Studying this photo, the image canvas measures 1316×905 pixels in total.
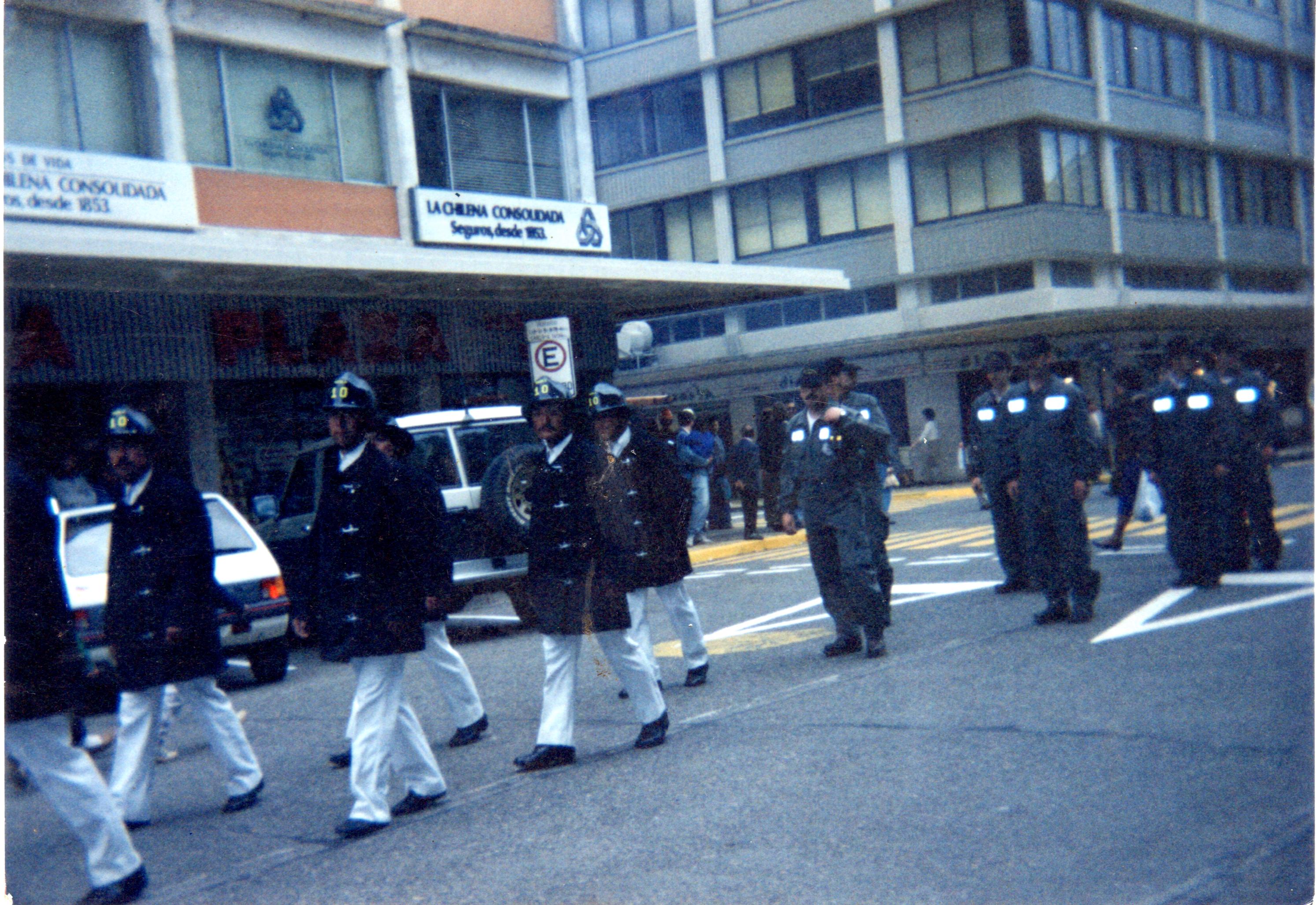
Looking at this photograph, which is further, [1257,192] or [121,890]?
[1257,192]

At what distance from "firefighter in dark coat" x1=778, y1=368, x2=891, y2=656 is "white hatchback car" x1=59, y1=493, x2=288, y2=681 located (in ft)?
11.2

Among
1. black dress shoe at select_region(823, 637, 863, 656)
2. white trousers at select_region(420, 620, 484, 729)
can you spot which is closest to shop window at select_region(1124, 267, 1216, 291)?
black dress shoe at select_region(823, 637, 863, 656)

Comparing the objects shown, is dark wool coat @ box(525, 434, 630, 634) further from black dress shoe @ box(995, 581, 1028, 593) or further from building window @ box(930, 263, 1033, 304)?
black dress shoe @ box(995, 581, 1028, 593)

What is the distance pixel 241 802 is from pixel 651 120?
13.5 ft

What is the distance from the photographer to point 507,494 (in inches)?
372

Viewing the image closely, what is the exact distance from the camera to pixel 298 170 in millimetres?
13898

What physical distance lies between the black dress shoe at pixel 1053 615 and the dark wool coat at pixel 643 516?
2.26 metres

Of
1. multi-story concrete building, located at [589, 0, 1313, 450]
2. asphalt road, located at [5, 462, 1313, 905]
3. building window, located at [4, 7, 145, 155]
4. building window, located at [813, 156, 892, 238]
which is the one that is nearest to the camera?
asphalt road, located at [5, 462, 1313, 905]

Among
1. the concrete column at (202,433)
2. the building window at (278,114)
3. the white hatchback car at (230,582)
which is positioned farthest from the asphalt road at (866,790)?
the building window at (278,114)

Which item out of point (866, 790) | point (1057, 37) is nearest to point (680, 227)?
point (1057, 37)

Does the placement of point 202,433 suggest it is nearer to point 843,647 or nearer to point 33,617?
point 843,647

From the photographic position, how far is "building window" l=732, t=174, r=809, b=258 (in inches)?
267

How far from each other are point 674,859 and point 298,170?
1131cm

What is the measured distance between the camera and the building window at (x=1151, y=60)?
4.86 m
